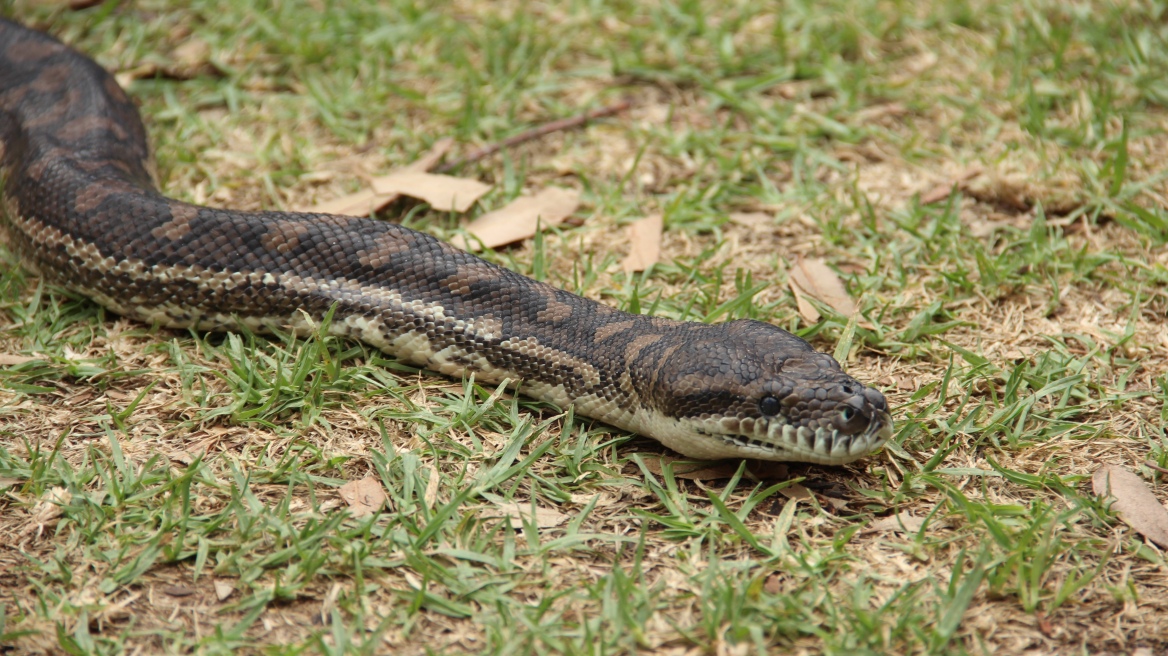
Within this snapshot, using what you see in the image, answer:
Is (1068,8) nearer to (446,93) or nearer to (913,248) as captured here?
(913,248)

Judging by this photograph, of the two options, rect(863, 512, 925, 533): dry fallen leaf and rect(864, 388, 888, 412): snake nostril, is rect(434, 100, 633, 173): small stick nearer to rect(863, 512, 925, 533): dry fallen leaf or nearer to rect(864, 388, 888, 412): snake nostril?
rect(864, 388, 888, 412): snake nostril

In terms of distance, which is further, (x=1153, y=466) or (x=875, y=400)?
(x=1153, y=466)

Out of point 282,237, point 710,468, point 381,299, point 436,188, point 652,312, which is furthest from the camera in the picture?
point 436,188

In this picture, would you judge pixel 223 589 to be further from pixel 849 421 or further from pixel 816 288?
pixel 816 288

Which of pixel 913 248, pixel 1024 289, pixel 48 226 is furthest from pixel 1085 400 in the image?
pixel 48 226

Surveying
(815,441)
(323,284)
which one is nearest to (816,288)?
(815,441)

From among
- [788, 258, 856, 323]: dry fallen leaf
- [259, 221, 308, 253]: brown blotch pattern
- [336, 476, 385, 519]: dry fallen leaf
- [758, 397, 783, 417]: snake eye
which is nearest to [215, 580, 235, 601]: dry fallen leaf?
[336, 476, 385, 519]: dry fallen leaf

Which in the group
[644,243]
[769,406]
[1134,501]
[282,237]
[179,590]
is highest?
[282,237]
